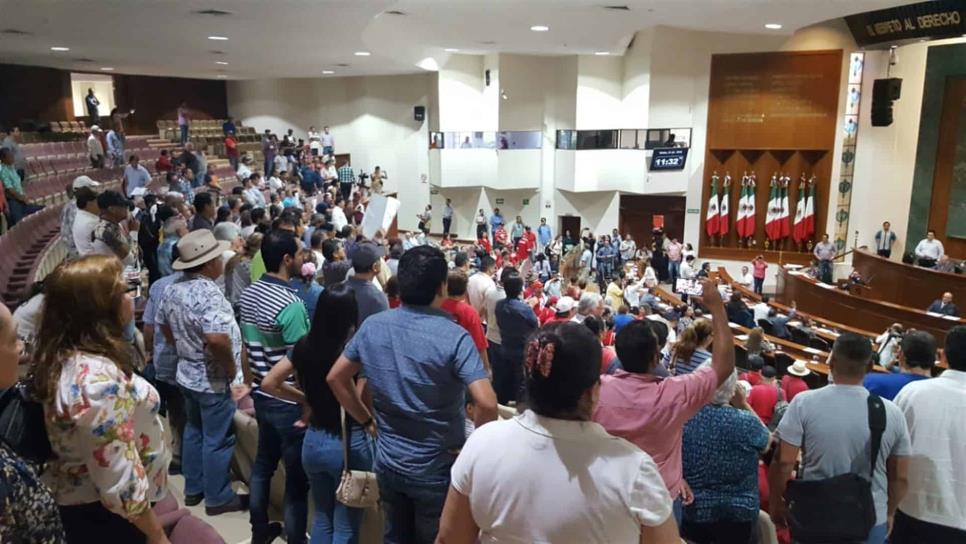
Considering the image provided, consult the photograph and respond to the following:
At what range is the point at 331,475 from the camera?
2486mm

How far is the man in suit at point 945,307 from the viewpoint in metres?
9.89

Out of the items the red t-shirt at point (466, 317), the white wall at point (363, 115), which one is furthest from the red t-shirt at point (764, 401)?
the white wall at point (363, 115)

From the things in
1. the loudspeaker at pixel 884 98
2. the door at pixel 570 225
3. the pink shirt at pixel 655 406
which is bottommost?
the door at pixel 570 225

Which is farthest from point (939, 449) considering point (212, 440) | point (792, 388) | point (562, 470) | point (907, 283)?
point (907, 283)

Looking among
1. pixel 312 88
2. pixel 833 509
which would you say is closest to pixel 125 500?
pixel 833 509

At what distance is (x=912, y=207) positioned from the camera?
47.5 ft

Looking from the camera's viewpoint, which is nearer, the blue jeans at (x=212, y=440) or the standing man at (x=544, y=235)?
the blue jeans at (x=212, y=440)

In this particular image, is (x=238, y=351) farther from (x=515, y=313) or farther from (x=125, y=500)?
(x=515, y=313)

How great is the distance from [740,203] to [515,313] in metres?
12.5

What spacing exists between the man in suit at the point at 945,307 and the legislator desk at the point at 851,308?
25cm

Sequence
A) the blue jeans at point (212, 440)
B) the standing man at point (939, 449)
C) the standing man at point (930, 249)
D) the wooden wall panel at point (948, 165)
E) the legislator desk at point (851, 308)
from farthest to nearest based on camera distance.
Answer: the wooden wall panel at point (948, 165), the standing man at point (930, 249), the legislator desk at point (851, 308), the blue jeans at point (212, 440), the standing man at point (939, 449)

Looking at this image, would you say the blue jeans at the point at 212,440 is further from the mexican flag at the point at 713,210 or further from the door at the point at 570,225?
the door at the point at 570,225

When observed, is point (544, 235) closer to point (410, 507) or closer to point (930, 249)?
point (930, 249)

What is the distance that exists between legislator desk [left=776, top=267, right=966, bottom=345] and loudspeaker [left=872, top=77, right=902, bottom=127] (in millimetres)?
3407
